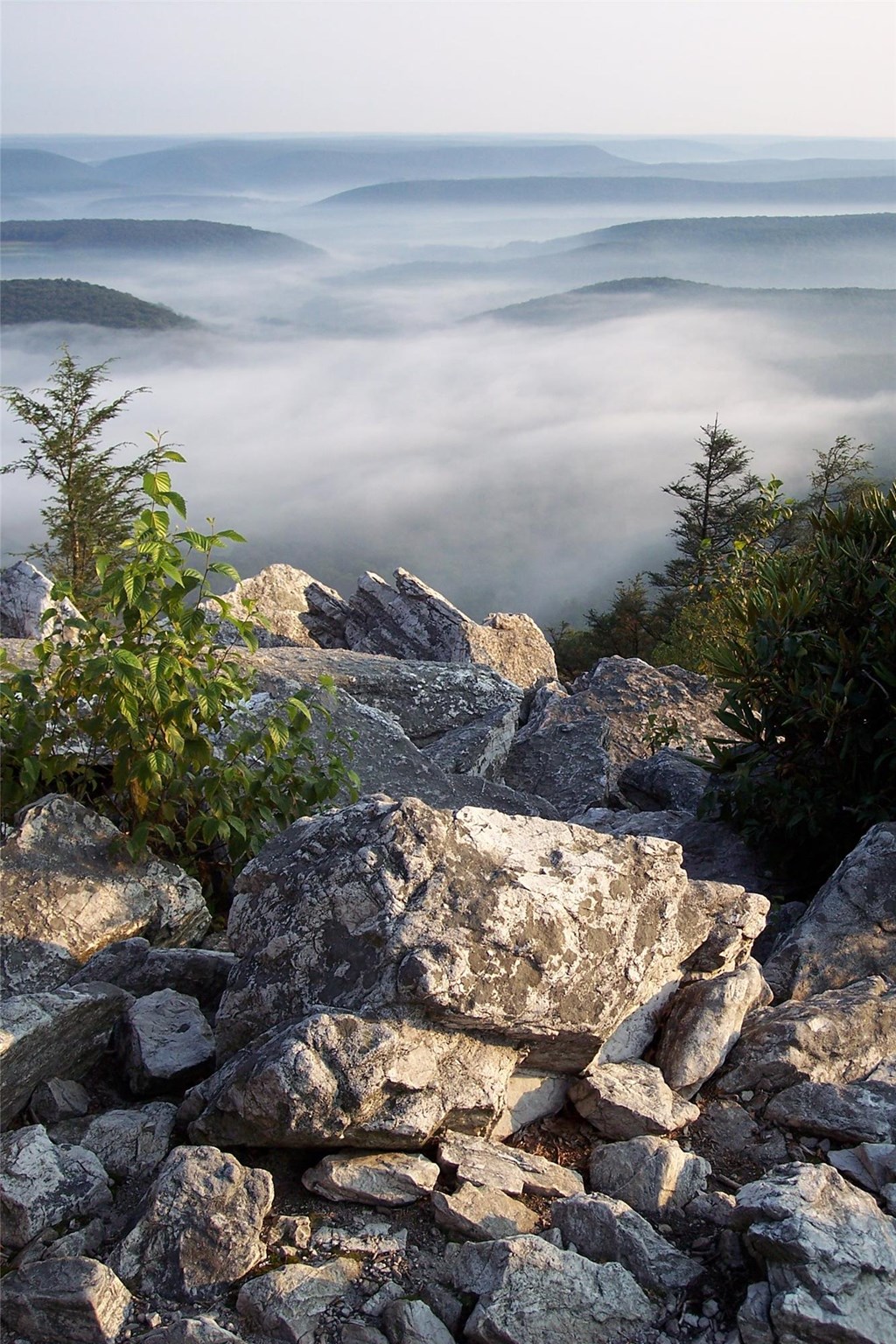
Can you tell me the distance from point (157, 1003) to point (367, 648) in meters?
11.5

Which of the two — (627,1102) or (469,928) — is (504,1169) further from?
(469,928)

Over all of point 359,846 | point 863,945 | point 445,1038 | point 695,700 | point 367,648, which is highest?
point 359,846

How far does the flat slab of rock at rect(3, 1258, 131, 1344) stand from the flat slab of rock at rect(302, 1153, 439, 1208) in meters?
0.63

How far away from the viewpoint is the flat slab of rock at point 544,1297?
2.82m

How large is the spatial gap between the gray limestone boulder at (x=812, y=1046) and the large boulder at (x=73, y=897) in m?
2.60

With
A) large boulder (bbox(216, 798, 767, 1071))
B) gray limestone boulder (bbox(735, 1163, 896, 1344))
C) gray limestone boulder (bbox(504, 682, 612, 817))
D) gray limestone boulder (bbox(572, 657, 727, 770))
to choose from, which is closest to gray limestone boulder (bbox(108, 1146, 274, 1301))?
large boulder (bbox(216, 798, 767, 1071))

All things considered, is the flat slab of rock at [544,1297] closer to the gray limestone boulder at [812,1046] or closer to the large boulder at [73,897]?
the gray limestone boulder at [812,1046]

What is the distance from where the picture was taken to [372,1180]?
3.36 m

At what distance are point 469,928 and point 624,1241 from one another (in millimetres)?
1077

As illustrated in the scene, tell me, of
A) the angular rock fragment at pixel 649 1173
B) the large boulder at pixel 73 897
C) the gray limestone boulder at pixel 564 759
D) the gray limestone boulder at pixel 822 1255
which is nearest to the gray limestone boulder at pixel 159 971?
the large boulder at pixel 73 897

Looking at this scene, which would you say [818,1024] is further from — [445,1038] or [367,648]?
[367,648]

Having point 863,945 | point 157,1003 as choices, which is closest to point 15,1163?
point 157,1003

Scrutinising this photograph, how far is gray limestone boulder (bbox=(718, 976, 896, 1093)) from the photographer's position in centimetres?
403

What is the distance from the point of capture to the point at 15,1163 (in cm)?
338
